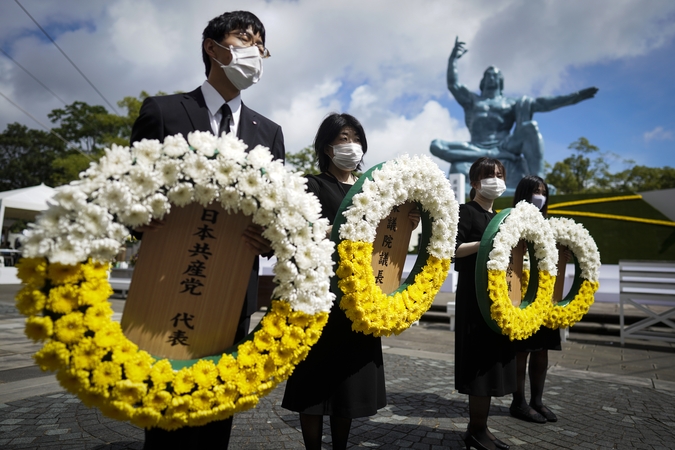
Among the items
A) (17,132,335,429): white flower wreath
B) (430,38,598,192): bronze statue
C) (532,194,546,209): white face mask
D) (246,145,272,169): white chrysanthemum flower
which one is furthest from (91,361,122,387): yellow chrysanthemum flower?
(430,38,598,192): bronze statue

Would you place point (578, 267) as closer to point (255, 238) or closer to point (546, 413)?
point (546, 413)

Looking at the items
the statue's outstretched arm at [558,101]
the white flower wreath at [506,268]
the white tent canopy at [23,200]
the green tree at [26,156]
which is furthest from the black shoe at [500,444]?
the green tree at [26,156]

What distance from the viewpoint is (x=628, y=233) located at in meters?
14.4

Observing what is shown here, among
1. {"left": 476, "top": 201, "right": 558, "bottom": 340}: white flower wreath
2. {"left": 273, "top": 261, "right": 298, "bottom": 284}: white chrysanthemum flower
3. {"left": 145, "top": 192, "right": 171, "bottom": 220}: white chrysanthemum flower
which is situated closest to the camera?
{"left": 145, "top": 192, "right": 171, "bottom": 220}: white chrysanthemum flower

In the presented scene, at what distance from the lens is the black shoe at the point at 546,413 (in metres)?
3.78

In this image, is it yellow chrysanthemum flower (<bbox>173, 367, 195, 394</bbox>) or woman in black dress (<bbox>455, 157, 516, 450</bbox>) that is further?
woman in black dress (<bbox>455, 157, 516, 450</bbox>)

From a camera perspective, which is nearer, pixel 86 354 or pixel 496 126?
pixel 86 354

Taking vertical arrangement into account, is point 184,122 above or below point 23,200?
below

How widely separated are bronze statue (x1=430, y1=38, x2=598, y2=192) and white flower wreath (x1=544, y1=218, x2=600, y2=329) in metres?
16.5

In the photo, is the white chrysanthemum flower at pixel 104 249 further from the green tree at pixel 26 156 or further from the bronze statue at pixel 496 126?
the green tree at pixel 26 156

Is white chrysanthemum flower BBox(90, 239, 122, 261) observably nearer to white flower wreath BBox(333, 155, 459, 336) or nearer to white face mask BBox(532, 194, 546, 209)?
white flower wreath BBox(333, 155, 459, 336)

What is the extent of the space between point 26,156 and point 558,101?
3520 cm

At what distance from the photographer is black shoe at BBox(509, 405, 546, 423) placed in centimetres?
373

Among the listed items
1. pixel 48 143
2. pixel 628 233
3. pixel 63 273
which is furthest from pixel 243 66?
pixel 48 143
